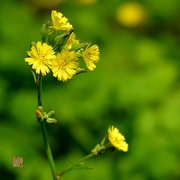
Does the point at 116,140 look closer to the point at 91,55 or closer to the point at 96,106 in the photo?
the point at 91,55

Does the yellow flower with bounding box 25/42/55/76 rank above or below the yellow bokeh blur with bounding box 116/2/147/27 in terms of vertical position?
above

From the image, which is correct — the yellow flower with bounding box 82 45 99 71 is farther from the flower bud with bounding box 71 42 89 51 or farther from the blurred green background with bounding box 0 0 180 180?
the blurred green background with bounding box 0 0 180 180

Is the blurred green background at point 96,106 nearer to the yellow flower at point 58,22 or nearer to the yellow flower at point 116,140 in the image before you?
the yellow flower at point 116,140

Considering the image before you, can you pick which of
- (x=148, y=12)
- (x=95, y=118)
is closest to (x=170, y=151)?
(x=95, y=118)

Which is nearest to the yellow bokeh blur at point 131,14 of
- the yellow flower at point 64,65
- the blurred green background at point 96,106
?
the blurred green background at point 96,106

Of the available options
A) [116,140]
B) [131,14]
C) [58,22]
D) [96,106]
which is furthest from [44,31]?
[131,14]

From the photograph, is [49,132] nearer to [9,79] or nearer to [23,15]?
[9,79]

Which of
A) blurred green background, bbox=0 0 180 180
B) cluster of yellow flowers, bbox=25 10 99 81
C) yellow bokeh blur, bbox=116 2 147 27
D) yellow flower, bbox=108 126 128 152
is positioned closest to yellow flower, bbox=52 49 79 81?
cluster of yellow flowers, bbox=25 10 99 81

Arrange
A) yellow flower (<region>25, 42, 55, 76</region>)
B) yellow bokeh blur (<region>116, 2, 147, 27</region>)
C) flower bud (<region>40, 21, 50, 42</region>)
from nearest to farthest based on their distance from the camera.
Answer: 1. yellow flower (<region>25, 42, 55, 76</region>)
2. flower bud (<region>40, 21, 50, 42</region>)
3. yellow bokeh blur (<region>116, 2, 147, 27</region>)
